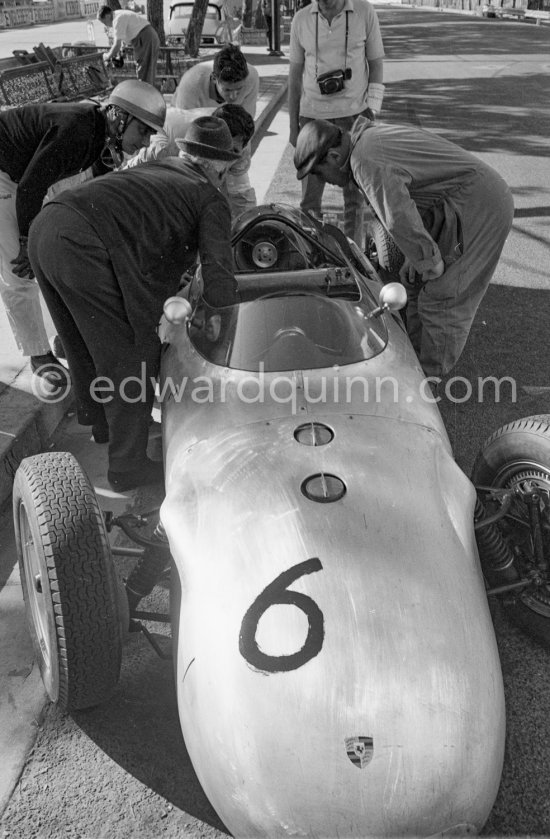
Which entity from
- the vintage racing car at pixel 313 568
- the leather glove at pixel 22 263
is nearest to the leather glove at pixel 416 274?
the vintage racing car at pixel 313 568

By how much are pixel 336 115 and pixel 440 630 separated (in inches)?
194

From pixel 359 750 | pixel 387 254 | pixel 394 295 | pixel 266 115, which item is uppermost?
pixel 394 295

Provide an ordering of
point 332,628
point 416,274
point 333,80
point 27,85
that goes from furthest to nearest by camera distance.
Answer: point 27,85 → point 333,80 → point 416,274 → point 332,628

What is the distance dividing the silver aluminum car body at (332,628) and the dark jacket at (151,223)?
1.03 m

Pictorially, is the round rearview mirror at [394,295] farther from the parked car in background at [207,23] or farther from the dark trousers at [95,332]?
the parked car in background at [207,23]

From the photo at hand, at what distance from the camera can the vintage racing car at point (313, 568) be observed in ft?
5.70

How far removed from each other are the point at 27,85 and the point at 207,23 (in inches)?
460

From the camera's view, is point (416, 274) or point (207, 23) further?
point (207, 23)

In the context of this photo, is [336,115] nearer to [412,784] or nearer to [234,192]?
[234,192]

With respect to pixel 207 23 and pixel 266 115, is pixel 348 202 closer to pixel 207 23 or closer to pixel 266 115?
pixel 266 115

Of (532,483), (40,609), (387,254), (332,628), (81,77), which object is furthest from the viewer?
(81,77)

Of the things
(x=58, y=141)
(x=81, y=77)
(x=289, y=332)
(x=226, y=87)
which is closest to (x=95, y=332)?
(x=289, y=332)

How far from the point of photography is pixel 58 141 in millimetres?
3832

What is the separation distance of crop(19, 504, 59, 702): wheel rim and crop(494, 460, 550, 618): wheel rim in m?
1.64
